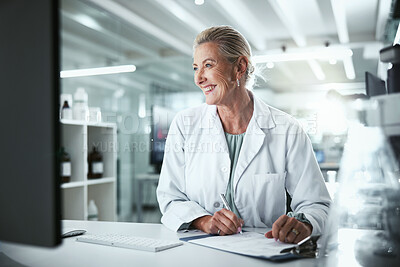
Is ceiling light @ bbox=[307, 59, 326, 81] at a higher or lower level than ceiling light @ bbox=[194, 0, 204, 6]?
lower

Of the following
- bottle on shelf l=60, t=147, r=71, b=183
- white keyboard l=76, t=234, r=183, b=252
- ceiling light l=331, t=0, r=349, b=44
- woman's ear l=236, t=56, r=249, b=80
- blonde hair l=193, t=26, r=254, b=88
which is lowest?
white keyboard l=76, t=234, r=183, b=252

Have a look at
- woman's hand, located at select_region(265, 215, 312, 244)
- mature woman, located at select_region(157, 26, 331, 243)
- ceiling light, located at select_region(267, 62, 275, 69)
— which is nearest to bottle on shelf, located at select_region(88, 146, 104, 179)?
mature woman, located at select_region(157, 26, 331, 243)

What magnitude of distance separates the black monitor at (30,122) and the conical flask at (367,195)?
0.48 m

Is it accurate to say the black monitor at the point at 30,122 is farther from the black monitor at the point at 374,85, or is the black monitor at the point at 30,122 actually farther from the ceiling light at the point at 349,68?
the ceiling light at the point at 349,68

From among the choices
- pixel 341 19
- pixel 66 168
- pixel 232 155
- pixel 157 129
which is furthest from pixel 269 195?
pixel 341 19

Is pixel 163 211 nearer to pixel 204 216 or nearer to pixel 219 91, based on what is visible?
pixel 204 216

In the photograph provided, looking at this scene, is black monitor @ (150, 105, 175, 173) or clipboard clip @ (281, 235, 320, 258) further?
black monitor @ (150, 105, 175, 173)

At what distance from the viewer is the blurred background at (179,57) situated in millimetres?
4273

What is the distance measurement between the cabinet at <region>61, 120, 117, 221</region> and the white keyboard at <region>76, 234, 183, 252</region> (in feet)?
5.91

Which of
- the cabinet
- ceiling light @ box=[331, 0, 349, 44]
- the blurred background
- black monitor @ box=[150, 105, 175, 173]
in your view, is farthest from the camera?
black monitor @ box=[150, 105, 175, 173]

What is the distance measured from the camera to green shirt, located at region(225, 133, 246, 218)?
1.42 m

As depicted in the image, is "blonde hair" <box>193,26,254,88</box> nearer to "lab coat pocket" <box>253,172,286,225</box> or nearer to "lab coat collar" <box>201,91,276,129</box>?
"lab coat collar" <box>201,91,276,129</box>

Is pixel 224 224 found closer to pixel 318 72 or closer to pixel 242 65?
pixel 242 65

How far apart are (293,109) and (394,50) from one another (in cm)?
385
